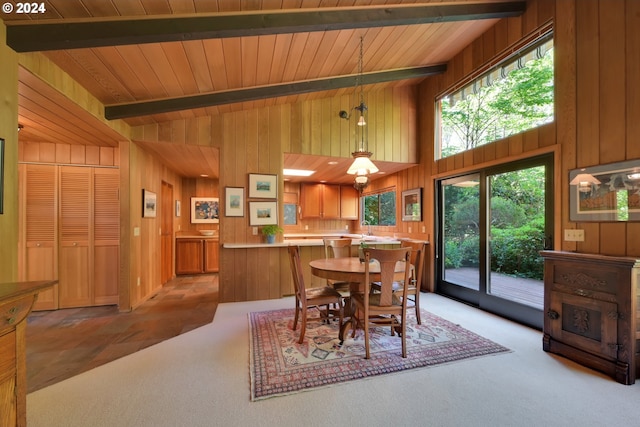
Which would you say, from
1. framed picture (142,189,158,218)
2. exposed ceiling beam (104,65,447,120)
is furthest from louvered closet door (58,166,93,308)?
exposed ceiling beam (104,65,447,120)

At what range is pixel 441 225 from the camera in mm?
4473

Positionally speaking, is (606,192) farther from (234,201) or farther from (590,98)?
(234,201)

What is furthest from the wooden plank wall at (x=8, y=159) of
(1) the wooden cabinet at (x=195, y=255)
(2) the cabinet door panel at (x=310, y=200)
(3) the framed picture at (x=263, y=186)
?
(2) the cabinet door panel at (x=310, y=200)

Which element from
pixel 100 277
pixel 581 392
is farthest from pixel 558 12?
pixel 100 277

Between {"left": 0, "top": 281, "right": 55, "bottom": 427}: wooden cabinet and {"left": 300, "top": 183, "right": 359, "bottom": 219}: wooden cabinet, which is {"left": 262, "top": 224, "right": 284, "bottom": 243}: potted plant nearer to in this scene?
{"left": 300, "top": 183, "right": 359, "bottom": 219}: wooden cabinet

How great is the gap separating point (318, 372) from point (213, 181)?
19.1ft

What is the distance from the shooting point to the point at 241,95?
3447 mm

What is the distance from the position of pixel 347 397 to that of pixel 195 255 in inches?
209

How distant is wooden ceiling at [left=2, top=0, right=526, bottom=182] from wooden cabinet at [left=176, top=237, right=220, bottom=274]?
2.49 meters

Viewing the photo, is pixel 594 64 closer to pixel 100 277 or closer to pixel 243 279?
pixel 243 279

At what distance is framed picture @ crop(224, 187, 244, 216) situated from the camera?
13.3 feet

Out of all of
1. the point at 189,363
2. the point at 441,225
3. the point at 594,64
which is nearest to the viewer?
the point at 189,363

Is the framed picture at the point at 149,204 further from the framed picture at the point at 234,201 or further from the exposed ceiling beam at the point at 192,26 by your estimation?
the exposed ceiling beam at the point at 192,26

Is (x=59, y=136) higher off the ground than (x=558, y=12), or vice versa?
(x=558, y=12)
